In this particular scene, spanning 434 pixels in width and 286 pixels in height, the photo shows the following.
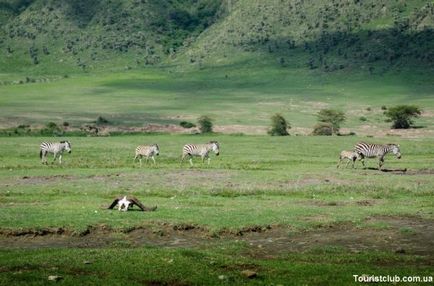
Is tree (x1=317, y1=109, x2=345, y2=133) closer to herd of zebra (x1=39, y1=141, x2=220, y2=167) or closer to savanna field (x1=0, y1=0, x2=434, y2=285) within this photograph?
savanna field (x1=0, y1=0, x2=434, y2=285)

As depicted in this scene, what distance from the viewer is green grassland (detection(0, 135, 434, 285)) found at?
17.4 metres

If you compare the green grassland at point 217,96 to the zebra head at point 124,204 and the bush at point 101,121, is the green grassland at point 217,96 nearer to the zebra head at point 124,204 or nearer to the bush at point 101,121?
the bush at point 101,121

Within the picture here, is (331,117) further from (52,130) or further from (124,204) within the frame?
(124,204)

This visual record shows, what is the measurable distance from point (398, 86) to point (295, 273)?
133 metres

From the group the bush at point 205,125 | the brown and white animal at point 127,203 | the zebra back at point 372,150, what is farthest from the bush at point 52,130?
the brown and white animal at point 127,203

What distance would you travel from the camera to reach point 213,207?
28.9 metres

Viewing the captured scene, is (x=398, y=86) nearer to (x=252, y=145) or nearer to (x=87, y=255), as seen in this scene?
(x=252, y=145)

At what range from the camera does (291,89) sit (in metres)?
148

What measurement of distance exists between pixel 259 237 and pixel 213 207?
5.73 meters

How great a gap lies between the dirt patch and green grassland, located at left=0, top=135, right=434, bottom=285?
155 millimetres

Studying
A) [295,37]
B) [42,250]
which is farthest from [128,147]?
[295,37]

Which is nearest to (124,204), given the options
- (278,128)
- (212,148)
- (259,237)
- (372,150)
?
(259,237)

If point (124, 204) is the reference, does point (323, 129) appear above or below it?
above

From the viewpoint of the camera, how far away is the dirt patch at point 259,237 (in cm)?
2177
